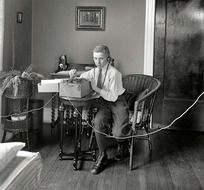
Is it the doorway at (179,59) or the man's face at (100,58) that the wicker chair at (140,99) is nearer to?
the man's face at (100,58)

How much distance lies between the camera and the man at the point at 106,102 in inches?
124

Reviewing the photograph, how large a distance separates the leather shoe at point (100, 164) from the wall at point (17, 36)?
1.52 metres

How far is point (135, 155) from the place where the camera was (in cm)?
360

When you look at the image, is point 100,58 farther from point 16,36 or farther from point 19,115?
point 16,36

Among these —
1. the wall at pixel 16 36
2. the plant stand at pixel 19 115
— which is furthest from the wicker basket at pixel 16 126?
the wall at pixel 16 36

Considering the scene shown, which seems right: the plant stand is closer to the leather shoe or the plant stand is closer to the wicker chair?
the leather shoe

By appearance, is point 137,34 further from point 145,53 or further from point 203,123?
point 203,123

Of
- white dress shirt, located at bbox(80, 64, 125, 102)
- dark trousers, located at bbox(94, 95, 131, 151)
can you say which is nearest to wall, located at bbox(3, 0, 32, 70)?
white dress shirt, located at bbox(80, 64, 125, 102)

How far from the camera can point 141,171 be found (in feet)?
10.4

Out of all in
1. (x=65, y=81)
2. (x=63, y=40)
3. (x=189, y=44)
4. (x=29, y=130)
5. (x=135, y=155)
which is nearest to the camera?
(x=65, y=81)

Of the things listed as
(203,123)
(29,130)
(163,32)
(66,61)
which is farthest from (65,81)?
(203,123)

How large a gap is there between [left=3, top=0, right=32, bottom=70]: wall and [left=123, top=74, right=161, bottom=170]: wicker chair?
4.42ft

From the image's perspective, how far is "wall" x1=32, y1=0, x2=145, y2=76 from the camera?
461 centimetres

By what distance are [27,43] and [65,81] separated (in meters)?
1.81
